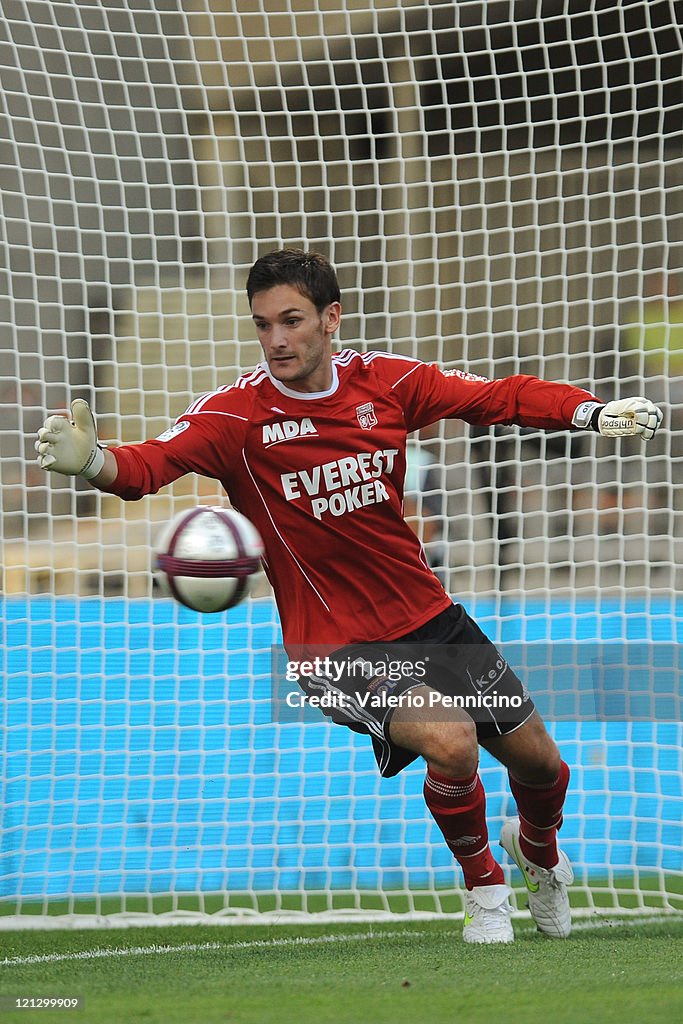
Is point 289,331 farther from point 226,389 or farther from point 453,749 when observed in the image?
point 453,749

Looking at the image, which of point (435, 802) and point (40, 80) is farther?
point (40, 80)

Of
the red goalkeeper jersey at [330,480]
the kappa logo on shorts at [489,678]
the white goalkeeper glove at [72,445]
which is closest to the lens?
the white goalkeeper glove at [72,445]

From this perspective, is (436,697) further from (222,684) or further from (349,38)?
(349,38)

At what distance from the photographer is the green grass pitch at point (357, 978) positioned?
301cm

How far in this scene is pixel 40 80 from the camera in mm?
6309

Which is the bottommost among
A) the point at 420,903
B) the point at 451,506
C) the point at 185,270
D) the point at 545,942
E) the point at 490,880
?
the point at 420,903

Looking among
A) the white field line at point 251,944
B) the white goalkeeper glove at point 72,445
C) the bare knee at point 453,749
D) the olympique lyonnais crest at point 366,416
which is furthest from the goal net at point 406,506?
the white goalkeeper glove at point 72,445

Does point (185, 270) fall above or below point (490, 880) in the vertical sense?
above

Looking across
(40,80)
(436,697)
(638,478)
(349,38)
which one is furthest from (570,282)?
(436,697)

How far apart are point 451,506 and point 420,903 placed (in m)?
1.89

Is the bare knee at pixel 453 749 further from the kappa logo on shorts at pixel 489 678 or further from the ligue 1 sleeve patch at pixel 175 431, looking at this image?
the ligue 1 sleeve patch at pixel 175 431

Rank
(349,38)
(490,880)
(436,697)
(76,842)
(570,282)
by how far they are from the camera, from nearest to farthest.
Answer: (436,697)
(490,880)
(76,842)
(349,38)
(570,282)

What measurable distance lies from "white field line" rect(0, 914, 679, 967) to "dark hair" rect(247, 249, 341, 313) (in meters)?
2.34

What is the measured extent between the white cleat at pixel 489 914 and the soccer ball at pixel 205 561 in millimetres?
1262
